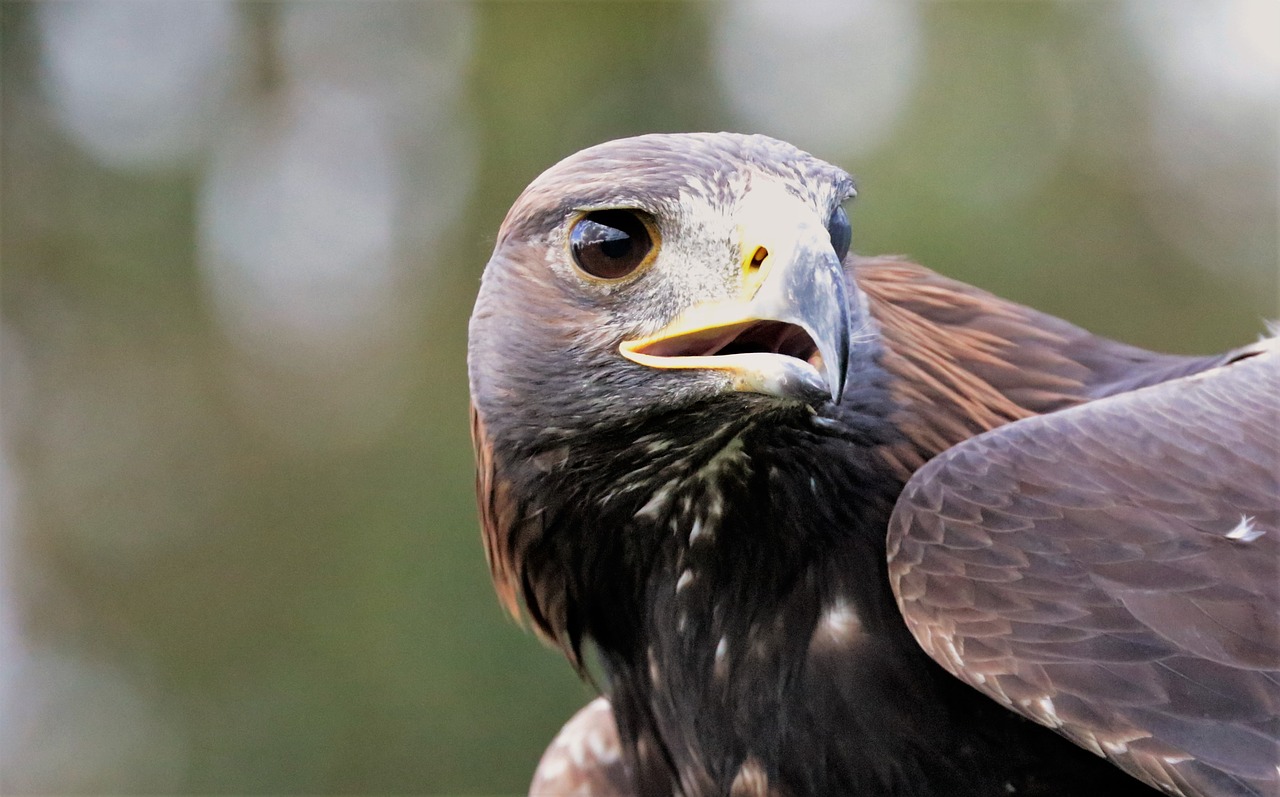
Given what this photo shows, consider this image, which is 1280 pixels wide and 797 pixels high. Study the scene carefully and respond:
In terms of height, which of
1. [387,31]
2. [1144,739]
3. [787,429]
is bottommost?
[1144,739]

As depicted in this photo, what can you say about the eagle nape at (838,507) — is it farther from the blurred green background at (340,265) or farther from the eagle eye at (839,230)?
the blurred green background at (340,265)

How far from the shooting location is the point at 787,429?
228 centimetres

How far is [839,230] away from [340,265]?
8694 millimetres

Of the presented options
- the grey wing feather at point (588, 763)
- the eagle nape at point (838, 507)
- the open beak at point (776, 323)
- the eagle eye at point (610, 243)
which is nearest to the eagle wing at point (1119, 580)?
the eagle nape at point (838, 507)

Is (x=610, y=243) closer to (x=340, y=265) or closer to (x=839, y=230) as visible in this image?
(x=839, y=230)

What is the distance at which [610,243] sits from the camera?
7.23ft

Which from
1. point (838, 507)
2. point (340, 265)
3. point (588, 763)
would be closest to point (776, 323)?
point (838, 507)

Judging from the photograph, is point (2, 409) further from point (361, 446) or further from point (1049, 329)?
point (1049, 329)

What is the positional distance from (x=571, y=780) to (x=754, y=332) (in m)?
1.68

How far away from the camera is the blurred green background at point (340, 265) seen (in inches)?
357

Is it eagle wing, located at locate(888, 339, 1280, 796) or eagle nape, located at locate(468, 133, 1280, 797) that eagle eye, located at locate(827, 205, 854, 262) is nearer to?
eagle nape, located at locate(468, 133, 1280, 797)

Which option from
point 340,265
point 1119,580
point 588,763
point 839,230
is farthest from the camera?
point 340,265

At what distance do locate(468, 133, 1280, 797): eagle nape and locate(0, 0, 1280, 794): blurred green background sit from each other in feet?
20.1

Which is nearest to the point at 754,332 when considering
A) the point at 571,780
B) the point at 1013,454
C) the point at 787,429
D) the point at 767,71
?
the point at 787,429
